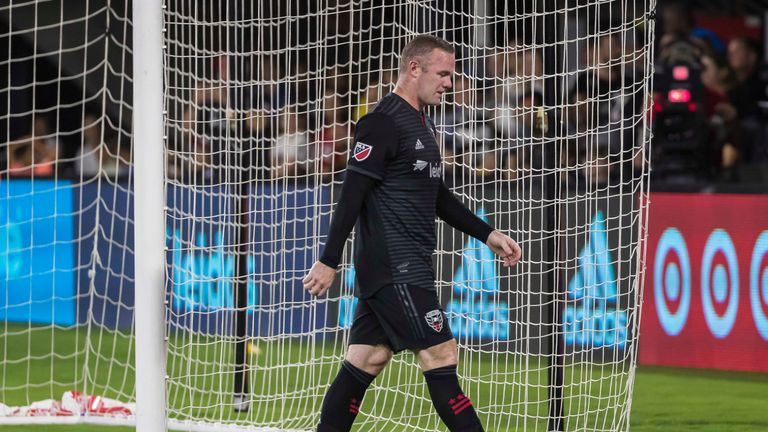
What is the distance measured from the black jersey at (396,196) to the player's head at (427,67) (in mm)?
73

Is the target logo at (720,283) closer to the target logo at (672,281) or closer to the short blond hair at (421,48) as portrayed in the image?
the target logo at (672,281)

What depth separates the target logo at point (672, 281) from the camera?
31.1 feet

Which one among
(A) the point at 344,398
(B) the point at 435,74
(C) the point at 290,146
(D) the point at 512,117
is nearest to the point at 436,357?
(A) the point at 344,398

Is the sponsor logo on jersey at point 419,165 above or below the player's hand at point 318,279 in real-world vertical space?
above

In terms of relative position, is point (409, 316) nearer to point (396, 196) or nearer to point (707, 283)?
point (396, 196)

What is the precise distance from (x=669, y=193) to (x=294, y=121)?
2.53 meters

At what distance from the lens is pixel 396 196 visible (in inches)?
205

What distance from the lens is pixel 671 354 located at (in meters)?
9.65

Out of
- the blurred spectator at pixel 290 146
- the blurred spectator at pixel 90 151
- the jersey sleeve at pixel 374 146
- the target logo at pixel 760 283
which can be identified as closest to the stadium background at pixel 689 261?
the target logo at pixel 760 283

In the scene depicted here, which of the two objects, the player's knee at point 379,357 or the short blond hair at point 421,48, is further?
the player's knee at point 379,357

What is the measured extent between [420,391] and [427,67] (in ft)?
11.1

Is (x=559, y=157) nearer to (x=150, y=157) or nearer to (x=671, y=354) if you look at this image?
(x=150, y=157)

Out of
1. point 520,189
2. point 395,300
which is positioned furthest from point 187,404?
point 395,300

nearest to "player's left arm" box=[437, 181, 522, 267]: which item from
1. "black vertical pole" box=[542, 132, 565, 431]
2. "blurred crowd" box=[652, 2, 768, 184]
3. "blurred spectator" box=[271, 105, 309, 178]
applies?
"black vertical pole" box=[542, 132, 565, 431]
